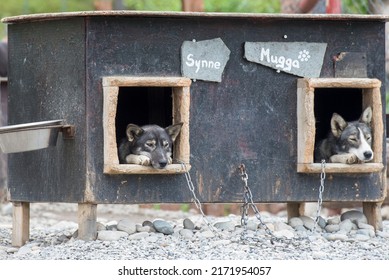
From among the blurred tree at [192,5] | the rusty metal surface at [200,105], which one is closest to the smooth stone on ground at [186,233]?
the rusty metal surface at [200,105]

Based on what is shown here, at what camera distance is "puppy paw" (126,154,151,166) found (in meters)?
10.4

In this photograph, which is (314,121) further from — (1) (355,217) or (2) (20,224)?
(2) (20,224)

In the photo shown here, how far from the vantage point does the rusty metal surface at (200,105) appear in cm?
1039

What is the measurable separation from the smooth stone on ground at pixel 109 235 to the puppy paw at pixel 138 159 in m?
0.58

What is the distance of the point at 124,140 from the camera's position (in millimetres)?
11102

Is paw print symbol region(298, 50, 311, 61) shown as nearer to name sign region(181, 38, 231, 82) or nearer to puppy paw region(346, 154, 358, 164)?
name sign region(181, 38, 231, 82)

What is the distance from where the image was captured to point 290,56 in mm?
10852

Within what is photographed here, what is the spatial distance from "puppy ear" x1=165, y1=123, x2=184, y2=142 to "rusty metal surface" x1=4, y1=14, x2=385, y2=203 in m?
0.14

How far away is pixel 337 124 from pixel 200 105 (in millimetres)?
1386

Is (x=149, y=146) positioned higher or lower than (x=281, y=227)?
higher

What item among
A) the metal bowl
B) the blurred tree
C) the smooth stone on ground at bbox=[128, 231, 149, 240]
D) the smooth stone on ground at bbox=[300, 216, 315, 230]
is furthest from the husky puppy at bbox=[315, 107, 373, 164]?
the blurred tree

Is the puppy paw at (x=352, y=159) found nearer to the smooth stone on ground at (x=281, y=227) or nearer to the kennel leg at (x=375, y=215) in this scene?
the kennel leg at (x=375, y=215)

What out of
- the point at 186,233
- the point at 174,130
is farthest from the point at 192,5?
the point at 186,233

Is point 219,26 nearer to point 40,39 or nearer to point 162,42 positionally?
point 162,42
